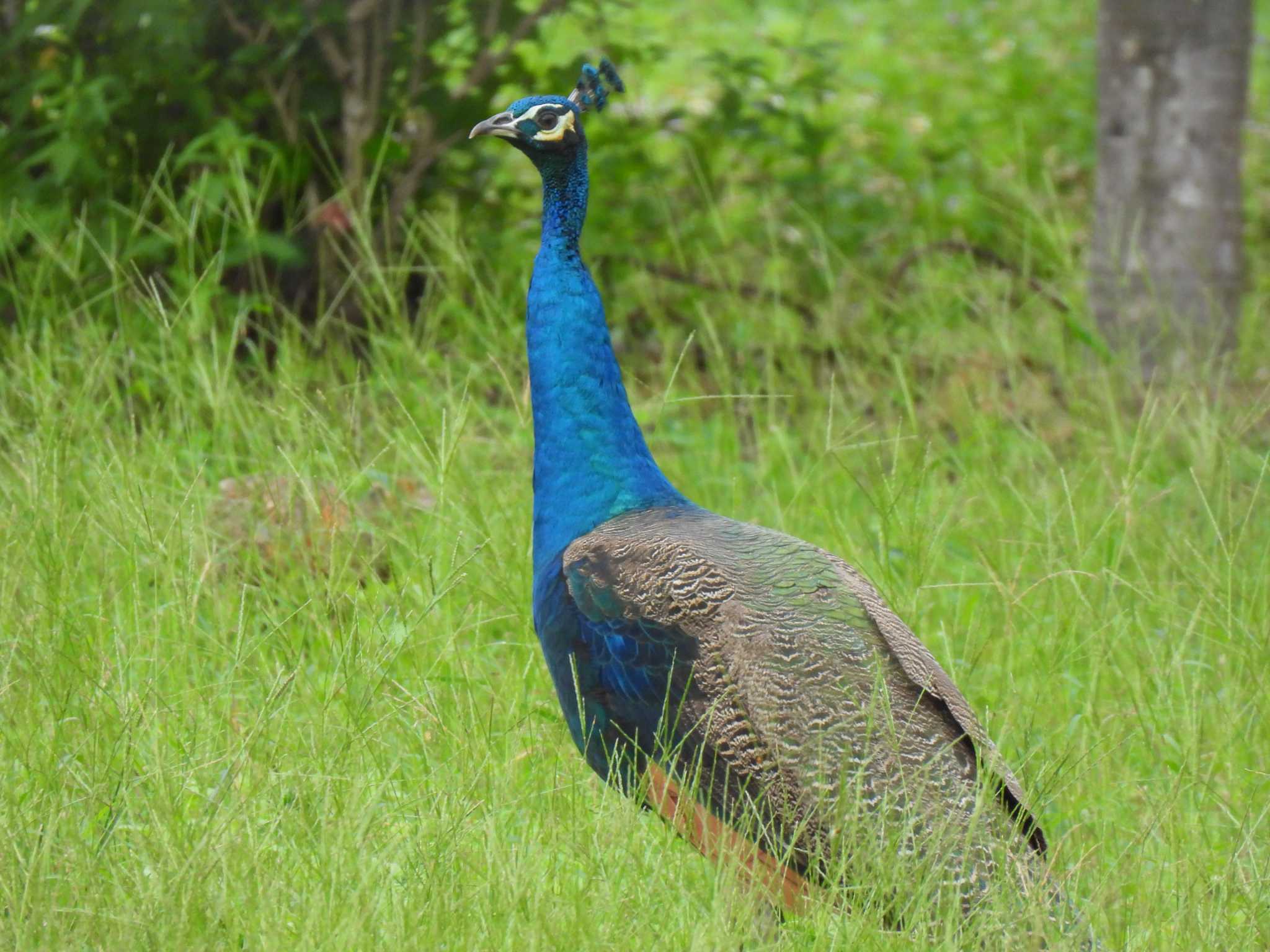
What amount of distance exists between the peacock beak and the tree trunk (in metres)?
2.31

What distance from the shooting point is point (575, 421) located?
297 centimetres

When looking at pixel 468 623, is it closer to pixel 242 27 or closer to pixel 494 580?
pixel 494 580

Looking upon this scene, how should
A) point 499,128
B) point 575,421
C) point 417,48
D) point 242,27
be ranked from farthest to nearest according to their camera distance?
point 417,48 < point 242,27 < point 499,128 < point 575,421

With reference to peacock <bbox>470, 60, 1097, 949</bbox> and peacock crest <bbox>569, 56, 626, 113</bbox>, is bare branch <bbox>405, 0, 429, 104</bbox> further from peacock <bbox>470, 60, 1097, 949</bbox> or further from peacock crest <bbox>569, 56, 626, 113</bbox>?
peacock <bbox>470, 60, 1097, 949</bbox>


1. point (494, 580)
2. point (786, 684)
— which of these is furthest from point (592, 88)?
point (786, 684)

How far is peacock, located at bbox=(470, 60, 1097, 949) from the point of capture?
2.48 m

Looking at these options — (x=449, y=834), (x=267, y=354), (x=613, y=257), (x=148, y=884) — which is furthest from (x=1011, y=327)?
(x=148, y=884)

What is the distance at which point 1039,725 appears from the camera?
327cm

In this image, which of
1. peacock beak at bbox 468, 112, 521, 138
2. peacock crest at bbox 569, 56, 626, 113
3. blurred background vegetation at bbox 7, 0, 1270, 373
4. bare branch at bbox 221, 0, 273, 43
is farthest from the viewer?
bare branch at bbox 221, 0, 273, 43

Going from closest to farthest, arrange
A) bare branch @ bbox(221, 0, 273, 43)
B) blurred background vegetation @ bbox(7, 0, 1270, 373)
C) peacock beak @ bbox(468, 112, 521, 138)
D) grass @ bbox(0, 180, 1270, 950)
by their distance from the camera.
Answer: grass @ bbox(0, 180, 1270, 950)
peacock beak @ bbox(468, 112, 521, 138)
blurred background vegetation @ bbox(7, 0, 1270, 373)
bare branch @ bbox(221, 0, 273, 43)

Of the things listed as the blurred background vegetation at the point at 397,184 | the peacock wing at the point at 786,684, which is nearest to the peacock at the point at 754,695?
the peacock wing at the point at 786,684

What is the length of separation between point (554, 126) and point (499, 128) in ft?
0.35

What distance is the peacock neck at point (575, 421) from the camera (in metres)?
2.95

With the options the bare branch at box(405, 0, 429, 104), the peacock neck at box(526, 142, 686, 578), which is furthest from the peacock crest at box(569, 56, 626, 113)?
the bare branch at box(405, 0, 429, 104)
